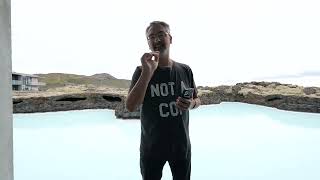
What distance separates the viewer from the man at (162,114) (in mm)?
1654

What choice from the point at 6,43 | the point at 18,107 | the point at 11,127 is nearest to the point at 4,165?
the point at 11,127

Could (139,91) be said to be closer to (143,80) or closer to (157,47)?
(143,80)

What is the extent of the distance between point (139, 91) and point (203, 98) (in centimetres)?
1087

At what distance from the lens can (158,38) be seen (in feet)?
5.50

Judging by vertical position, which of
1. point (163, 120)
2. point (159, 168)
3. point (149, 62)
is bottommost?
point (159, 168)

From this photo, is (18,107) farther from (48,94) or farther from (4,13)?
(4,13)

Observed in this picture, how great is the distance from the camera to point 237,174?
4.78 metres

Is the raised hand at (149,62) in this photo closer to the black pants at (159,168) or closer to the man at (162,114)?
the man at (162,114)

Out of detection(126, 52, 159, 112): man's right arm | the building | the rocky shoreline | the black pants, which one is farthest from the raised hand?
the building

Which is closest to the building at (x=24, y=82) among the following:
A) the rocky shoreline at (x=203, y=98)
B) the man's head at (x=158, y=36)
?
the rocky shoreline at (x=203, y=98)

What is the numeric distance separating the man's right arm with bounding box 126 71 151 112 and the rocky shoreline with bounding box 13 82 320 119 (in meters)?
9.86

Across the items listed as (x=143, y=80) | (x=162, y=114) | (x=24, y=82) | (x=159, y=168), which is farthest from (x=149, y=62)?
(x=24, y=82)

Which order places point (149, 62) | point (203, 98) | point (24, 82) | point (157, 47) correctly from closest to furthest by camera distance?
point (149, 62)
point (157, 47)
point (203, 98)
point (24, 82)

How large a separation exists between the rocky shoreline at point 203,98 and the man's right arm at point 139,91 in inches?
388
